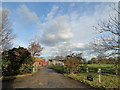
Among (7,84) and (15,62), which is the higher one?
(15,62)

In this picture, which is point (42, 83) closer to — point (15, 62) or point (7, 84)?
point (7, 84)

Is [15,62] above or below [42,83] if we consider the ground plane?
above

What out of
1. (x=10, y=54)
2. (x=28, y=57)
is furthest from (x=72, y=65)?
(x=10, y=54)

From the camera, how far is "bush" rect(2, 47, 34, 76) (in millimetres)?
11195

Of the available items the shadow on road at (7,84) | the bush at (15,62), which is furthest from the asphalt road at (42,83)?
the bush at (15,62)

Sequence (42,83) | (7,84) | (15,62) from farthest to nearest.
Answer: (15,62), (42,83), (7,84)

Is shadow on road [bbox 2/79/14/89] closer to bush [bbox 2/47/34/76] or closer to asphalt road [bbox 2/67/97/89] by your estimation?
asphalt road [bbox 2/67/97/89]

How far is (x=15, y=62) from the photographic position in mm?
12250

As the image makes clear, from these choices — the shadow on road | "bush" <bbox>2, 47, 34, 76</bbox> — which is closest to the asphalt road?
the shadow on road

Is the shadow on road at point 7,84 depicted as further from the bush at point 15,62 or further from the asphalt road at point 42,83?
the bush at point 15,62

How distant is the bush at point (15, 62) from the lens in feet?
36.7

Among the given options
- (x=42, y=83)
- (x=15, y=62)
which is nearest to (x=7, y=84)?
(x=42, y=83)

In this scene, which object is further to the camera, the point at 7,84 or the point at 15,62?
the point at 15,62

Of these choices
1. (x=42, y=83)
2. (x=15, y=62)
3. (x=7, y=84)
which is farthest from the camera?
(x=15, y=62)
